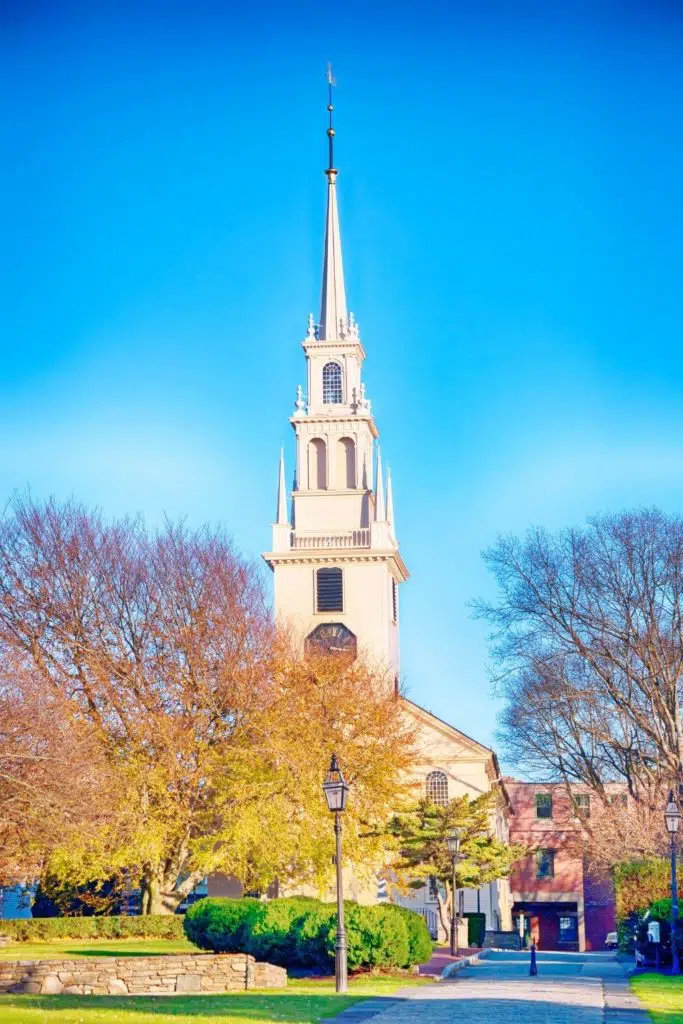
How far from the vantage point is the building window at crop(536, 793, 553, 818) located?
275ft

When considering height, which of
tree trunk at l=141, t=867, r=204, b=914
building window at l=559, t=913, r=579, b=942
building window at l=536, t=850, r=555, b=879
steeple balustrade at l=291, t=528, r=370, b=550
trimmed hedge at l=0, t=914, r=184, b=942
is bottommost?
building window at l=559, t=913, r=579, b=942

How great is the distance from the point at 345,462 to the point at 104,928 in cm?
3113

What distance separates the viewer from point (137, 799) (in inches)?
1666

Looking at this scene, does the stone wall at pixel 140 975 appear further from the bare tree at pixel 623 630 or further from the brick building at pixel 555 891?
the brick building at pixel 555 891

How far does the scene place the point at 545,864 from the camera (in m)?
84.0

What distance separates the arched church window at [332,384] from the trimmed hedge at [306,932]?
1619 inches

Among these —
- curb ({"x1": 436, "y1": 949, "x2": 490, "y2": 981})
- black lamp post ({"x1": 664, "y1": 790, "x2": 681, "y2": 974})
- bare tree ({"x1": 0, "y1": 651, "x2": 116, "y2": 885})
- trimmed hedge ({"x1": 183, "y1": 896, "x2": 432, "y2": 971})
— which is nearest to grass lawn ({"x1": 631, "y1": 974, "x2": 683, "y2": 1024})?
black lamp post ({"x1": 664, "y1": 790, "x2": 681, "y2": 974})

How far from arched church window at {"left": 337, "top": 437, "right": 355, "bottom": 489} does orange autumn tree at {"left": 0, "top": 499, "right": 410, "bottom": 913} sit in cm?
1762

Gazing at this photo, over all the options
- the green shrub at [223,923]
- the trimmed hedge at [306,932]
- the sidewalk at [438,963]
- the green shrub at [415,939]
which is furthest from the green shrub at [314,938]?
the sidewalk at [438,963]

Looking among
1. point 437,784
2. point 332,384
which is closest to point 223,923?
point 437,784

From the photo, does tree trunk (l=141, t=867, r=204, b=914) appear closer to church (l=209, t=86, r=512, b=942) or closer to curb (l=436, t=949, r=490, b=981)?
curb (l=436, t=949, r=490, b=981)

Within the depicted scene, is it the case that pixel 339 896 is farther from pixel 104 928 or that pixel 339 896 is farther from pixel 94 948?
pixel 104 928

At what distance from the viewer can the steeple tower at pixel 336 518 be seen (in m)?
64.6

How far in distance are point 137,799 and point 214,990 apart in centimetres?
1843
